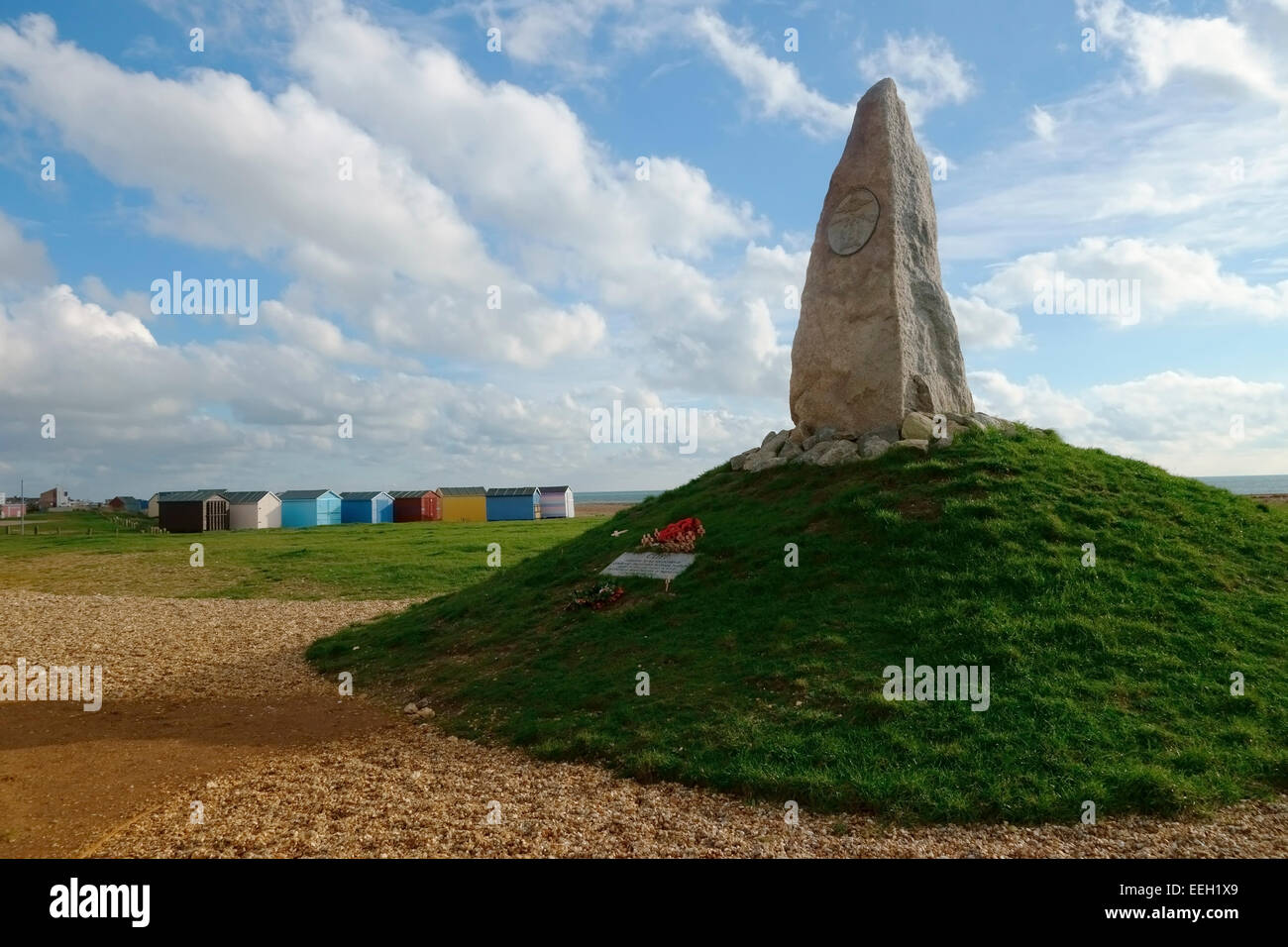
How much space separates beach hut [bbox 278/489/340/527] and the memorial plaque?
57.9m

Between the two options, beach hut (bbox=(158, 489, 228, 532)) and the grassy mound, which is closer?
the grassy mound

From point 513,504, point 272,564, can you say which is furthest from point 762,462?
point 513,504

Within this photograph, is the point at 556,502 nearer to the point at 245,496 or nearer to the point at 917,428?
the point at 245,496

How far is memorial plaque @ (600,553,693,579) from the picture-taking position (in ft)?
51.9

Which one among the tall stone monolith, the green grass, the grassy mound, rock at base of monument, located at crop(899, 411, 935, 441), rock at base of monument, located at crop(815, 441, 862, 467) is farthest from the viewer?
the green grass

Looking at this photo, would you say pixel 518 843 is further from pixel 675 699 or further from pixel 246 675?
pixel 246 675

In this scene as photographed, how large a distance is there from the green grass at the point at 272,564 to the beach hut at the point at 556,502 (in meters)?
22.7

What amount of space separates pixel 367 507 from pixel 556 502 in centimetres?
1707

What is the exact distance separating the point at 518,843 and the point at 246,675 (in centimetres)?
1124

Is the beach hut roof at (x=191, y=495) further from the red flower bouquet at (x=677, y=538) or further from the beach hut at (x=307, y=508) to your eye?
the red flower bouquet at (x=677, y=538)

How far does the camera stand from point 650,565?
53.6 feet

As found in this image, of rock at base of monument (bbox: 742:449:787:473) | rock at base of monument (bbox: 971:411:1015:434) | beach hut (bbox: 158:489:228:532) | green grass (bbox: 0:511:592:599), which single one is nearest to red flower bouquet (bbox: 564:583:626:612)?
rock at base of monument (bbox: 742:449:787:473)

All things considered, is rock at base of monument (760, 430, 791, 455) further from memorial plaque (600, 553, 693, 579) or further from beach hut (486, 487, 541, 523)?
beach hut (486, 487, 541, 523)

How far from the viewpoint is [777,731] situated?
973 cm
